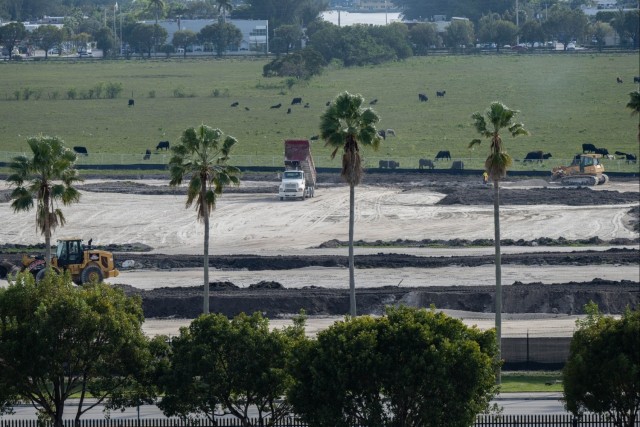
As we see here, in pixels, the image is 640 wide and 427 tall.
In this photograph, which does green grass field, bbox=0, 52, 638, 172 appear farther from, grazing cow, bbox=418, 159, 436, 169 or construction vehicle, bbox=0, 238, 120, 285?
construction vehicle, bbox=0, 238, 120, 285

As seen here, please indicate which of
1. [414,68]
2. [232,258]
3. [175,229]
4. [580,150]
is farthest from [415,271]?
[414,68]

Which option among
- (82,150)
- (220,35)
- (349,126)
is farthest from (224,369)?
(220,35)

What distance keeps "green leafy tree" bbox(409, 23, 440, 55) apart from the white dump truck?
115084 millimetres

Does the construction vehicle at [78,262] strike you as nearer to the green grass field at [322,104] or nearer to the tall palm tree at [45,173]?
the tall palm tree at [45,173]

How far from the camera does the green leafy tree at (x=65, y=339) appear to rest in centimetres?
2808

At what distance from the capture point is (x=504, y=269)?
5441 centimetres

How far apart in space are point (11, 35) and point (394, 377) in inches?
→ 5696

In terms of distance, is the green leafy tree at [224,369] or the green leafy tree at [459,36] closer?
the green leafy tree at [224,369]

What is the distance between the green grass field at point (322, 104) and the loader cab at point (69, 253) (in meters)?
42.5

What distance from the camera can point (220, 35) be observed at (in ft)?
621

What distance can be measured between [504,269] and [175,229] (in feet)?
63.8

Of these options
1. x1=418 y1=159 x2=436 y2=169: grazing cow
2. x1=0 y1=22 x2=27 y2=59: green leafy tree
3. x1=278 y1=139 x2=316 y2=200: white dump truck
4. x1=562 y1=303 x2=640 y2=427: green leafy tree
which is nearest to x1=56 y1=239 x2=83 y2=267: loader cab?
x1=562 y1=303 x2=640 y2=427: green leafy tree

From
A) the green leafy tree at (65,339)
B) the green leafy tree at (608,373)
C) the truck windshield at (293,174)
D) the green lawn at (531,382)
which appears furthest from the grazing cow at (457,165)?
the green leafy tree at (608,373)

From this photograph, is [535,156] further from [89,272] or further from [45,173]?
[45,173]
